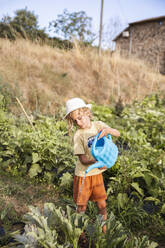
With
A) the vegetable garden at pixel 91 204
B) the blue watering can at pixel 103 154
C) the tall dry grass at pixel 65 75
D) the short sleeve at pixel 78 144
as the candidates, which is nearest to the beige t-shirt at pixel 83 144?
the short sleeve at pixel 78 144

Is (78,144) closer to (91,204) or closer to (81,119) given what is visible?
(81,119)

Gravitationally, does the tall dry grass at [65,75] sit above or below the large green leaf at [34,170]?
above

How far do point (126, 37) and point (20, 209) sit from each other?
17.7 metres

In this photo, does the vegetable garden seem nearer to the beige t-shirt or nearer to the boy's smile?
the beige t-shirt

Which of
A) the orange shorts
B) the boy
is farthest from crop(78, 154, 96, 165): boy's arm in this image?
the orange shorts

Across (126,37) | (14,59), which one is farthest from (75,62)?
(126,37)

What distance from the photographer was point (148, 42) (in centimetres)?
1577

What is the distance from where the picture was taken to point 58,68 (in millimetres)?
7496

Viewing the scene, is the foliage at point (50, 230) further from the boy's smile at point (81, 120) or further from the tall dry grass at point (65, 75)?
the tall dry grass at point (65, 75)

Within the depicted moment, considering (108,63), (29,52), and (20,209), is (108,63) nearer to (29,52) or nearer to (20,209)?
(29,52)

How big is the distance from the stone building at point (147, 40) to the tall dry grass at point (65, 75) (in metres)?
7.27

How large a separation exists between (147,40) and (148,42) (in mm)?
208

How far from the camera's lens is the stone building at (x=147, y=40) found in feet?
49.7

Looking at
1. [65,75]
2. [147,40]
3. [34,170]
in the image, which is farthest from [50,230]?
[147,40]
